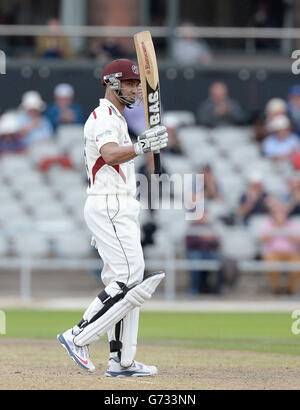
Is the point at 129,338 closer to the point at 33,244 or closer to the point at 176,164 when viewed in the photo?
the point at 33,244

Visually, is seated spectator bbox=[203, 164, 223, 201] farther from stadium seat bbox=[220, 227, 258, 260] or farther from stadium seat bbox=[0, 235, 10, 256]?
stadium seat bbox=[0, 235, 10, 256]

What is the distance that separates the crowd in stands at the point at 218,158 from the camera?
16000 mm

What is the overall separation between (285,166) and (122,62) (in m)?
10.2

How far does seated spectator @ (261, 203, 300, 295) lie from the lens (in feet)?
52.5

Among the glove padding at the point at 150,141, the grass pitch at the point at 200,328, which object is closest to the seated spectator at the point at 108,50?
the grass pitch at the point at 200,328

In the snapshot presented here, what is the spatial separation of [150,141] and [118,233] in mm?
723

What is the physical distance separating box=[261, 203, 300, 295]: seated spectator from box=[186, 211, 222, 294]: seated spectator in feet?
2.56

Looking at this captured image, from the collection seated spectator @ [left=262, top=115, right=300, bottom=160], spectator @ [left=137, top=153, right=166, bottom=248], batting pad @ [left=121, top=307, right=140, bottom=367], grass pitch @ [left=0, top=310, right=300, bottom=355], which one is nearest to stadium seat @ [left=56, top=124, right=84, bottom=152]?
spectator @ [left=137, top=153, right=166, bottom=248]

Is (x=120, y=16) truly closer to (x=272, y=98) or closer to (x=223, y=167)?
(x=272, y=98)

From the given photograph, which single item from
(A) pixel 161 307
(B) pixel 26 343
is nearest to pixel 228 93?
(A) pixel 161 307

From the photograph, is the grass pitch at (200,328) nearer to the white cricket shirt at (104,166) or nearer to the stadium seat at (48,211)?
the stadium seat at (48,211)

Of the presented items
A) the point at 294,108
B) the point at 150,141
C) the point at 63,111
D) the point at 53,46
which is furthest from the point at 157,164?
the point at 53,46

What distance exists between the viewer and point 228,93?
64.2 feet
